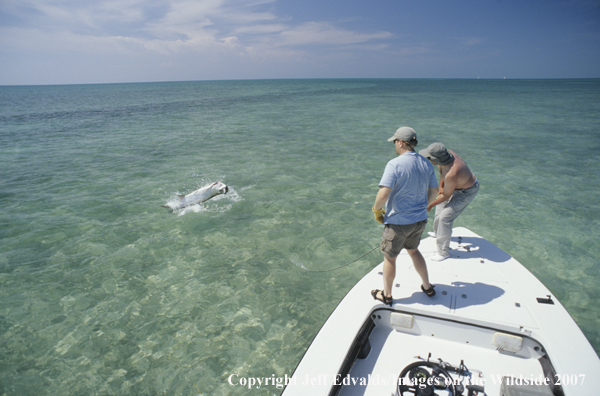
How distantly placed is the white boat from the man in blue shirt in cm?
28

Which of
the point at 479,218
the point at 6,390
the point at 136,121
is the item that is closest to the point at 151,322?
the point at 6,390

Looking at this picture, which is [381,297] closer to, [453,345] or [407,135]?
[453,345]

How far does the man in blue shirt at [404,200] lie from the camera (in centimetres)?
346

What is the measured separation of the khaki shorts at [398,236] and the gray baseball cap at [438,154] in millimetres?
1156

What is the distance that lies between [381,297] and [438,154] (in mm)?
2124

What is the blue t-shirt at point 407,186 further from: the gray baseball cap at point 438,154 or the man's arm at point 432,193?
the gray baseball cap at point 438,154

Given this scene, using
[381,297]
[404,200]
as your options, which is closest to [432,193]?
[404,200]

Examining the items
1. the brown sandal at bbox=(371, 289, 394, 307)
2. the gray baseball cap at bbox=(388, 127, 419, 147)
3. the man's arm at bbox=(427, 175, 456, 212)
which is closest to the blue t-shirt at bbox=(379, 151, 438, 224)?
the gray baseball cap at bbox=(388, 127, 419, 147)

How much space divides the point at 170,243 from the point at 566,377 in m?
7.45

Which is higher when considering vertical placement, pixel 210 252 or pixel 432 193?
pixel 432 193

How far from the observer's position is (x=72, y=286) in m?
6.21

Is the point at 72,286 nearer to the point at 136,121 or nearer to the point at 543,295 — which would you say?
the point at 543,295

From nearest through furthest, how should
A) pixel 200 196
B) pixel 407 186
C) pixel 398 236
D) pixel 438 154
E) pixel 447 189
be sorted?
pixel 407 186 < pixel 398 236 < pixel 438 154 < pixel 447 189 < pixel 200 196

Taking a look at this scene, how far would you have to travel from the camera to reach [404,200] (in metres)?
3.58
